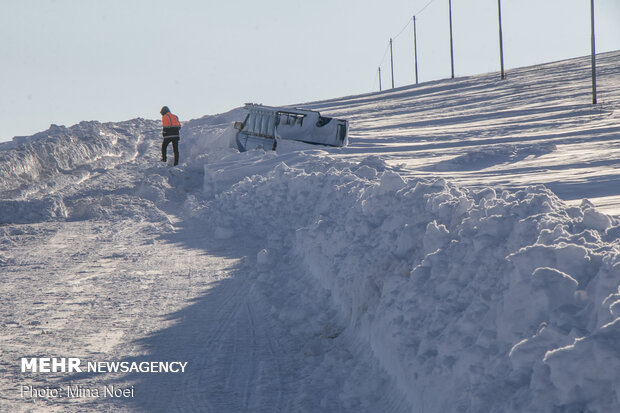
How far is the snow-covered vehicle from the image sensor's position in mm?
19719

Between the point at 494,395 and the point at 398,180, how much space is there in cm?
487

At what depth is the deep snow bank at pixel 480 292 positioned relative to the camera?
3.53 metres

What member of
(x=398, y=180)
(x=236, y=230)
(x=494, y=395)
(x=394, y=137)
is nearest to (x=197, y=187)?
(x=236, y=230)

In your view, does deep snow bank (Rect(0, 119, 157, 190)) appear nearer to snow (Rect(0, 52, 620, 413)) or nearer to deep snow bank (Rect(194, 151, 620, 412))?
snow (Rect(0, 52, 620, 413))

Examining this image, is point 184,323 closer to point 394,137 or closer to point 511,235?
point 511,235

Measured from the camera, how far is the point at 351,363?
582cm

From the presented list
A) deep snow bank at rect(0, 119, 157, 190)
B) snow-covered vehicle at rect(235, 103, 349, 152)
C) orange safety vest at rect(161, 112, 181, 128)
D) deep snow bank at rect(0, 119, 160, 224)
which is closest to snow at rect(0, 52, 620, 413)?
deep snow bank at rect(0, 119, 160, 224)

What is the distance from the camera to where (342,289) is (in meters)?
7.17
